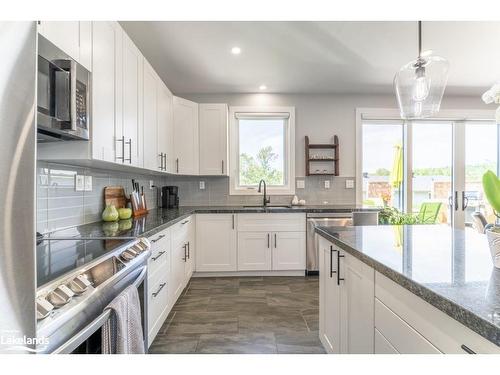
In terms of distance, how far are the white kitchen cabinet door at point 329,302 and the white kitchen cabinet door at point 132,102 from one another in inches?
61.9

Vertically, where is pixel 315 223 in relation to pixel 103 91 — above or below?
below

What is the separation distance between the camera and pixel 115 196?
2.73 m

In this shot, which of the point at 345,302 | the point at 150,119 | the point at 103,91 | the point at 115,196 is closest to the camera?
the point at 345,302

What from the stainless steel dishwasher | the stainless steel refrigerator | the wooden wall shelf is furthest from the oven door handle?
the wooden wall shelf

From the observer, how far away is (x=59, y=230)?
1.90 meters

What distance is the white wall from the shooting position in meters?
4.39

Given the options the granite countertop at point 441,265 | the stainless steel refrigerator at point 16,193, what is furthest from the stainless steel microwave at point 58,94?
the granite countertop at point 441,265

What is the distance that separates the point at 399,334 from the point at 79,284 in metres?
1.12

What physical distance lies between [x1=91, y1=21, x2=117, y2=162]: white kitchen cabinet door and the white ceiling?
76 centimetres

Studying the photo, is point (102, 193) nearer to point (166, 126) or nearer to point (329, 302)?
point (166, 126)

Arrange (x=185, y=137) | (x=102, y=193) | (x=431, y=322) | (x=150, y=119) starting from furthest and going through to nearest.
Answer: (x=185, y=137) < (x=150, y=119) < (x=102, y=193) < (x=431, y=322)

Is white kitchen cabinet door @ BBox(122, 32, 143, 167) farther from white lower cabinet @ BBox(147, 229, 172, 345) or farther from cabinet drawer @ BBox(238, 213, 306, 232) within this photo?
cabinet drawer @ BBox(238, 213, 306, 232)

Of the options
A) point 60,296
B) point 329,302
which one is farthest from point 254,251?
point 60,296
